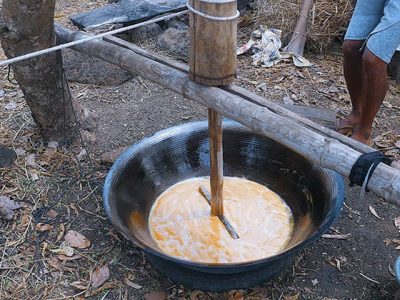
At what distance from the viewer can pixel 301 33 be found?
4.53 meters

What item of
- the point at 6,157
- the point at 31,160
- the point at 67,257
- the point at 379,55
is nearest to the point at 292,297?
the point at 67,257

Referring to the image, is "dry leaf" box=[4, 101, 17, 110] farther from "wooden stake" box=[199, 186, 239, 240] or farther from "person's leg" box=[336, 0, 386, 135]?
"person's leg" box=[336, 0, 386, 135]

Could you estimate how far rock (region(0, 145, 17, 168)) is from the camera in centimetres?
307

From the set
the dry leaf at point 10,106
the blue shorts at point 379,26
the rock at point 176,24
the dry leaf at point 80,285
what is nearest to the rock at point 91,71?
the dry leaf at point 10,106

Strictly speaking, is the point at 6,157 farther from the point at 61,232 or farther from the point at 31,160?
the point at 61,232

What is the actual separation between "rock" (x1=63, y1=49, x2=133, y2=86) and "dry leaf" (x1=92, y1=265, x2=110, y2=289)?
2021 millimetres

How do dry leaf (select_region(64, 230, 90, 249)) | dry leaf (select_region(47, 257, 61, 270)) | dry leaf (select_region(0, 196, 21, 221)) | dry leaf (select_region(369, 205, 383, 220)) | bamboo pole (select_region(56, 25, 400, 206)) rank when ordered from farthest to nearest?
dry leaf (select_region(369, 205, 383, 220))
dry leaf (select_region(0, 196, 21, 221))
dry leaf (select_region(64, 230, 90, 249))
dry leaf (select_region(47, 257, 61, 270))
bamboo pole (select_region(56, 25, 400, 206))

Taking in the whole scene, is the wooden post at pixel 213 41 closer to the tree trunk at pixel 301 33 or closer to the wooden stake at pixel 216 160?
the wooden stake at pixel 216 160

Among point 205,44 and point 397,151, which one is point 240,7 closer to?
point 397,151

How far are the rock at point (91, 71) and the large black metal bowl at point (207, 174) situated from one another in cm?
147

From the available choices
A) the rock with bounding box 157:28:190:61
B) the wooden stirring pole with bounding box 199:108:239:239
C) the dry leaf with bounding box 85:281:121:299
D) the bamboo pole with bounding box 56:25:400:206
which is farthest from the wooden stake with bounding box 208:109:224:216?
the rock with bounding box 157:28:190:61

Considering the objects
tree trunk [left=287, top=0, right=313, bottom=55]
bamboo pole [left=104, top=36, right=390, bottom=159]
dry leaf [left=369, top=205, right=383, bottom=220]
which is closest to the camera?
bamboo pole [left=104, top=36, right=390, bottom=159]

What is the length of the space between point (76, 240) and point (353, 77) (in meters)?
2.13

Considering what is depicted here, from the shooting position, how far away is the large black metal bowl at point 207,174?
2131 mm
